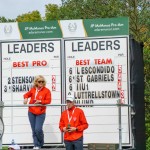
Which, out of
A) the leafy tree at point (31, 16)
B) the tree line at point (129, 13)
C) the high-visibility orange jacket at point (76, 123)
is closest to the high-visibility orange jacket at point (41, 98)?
the high-visibility orange jacket at point (76, 123)

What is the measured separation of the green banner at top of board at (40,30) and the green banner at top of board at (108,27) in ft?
2.56

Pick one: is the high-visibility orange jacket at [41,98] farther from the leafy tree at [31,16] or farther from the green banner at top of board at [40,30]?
the leafy tree at [31,16]

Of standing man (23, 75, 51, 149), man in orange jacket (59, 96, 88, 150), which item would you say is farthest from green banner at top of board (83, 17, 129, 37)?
man in orange jacket (59, 96, 88, 150)

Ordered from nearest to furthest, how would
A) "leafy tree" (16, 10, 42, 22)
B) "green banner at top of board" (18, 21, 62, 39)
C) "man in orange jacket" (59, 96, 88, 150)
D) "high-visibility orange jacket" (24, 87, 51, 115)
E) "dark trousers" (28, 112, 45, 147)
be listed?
"man in orange jacket" (59, 96, 88, 150)
"high-visibility orange jacket" (24, 87, 51, 115)
"dark trousers" (28, 112, 45, 147)
"green banner at top of board" (18, 21, 62, 39)
"leafy tree" (16, 10, 42, 22)

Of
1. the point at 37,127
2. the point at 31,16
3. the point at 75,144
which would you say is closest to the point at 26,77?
the point at 37,127

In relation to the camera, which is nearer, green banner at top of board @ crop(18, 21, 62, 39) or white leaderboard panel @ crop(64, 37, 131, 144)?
white leaderboard panel @ crop(64, 37, 131, 144)

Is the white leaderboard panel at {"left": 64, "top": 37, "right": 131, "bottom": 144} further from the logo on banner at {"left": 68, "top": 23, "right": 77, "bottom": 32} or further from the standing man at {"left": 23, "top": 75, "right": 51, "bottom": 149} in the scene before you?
the standing man at {"left": 23, "top": 75, "right": 51, "bottom": 149}

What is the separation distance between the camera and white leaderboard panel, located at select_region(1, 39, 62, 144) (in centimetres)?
1867

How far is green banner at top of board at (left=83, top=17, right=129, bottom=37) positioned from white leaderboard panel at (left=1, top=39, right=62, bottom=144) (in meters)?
0.86

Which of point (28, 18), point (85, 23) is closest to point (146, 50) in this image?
point (85, 23)

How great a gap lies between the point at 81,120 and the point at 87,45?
3372 mm

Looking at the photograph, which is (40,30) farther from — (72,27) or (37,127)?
(37,127)

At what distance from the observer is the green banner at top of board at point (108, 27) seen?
727 inches

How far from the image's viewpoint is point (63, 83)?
734 inches
